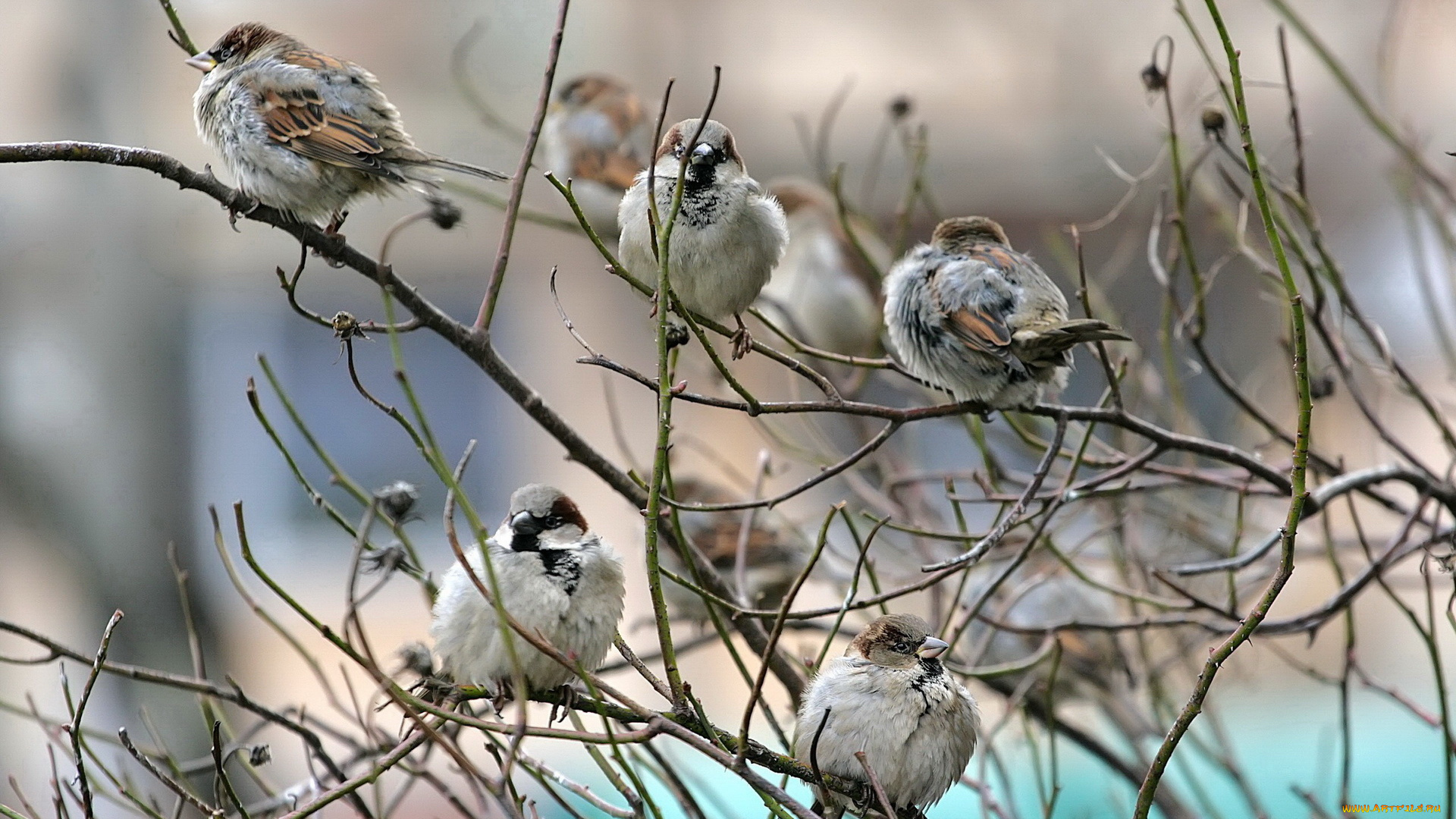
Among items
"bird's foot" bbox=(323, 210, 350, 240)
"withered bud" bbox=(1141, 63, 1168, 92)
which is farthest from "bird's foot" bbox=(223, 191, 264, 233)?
"withered bud" bbox=(1141, 63, 1168, 92)

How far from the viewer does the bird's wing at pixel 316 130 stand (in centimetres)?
265

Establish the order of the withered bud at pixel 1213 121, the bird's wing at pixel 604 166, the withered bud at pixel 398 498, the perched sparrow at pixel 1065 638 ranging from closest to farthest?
the withered bud at pixel 398 498 → the withered bud at pixel 1213 121 → the perched sparrow at pixel 1065 638 → the bird's wing at pixel 604 166

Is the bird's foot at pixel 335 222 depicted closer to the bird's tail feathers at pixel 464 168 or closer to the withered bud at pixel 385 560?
the bird's tail feathers at pixel 464 168

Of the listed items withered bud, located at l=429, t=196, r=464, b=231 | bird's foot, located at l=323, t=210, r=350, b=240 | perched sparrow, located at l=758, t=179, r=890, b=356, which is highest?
perched sparrow, located at l=758, t=179, r=890, b=356

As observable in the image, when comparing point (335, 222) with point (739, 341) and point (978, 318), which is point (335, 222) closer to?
point (739, 341)

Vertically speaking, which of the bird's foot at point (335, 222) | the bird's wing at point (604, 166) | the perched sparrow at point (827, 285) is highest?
the bird's wing at point (604, 166)

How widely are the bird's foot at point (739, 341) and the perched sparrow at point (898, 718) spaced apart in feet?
1.89

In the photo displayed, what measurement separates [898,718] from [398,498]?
987mm

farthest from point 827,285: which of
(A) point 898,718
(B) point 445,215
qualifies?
(A) point 898,718

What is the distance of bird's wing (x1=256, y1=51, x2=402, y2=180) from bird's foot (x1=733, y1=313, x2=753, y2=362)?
30.5 inches

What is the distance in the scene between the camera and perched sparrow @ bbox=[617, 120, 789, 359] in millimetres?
2389

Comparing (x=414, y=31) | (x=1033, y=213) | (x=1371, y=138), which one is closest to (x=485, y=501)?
(x=414, y=31)

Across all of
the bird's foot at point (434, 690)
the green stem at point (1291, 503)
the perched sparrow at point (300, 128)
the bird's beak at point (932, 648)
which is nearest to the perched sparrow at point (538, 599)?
the bird's foot at point (434, 690)

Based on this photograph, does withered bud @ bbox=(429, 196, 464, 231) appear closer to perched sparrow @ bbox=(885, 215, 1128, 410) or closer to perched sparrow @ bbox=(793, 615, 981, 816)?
perched sparrow @ bbox=(885, 215, 1128, 410)
